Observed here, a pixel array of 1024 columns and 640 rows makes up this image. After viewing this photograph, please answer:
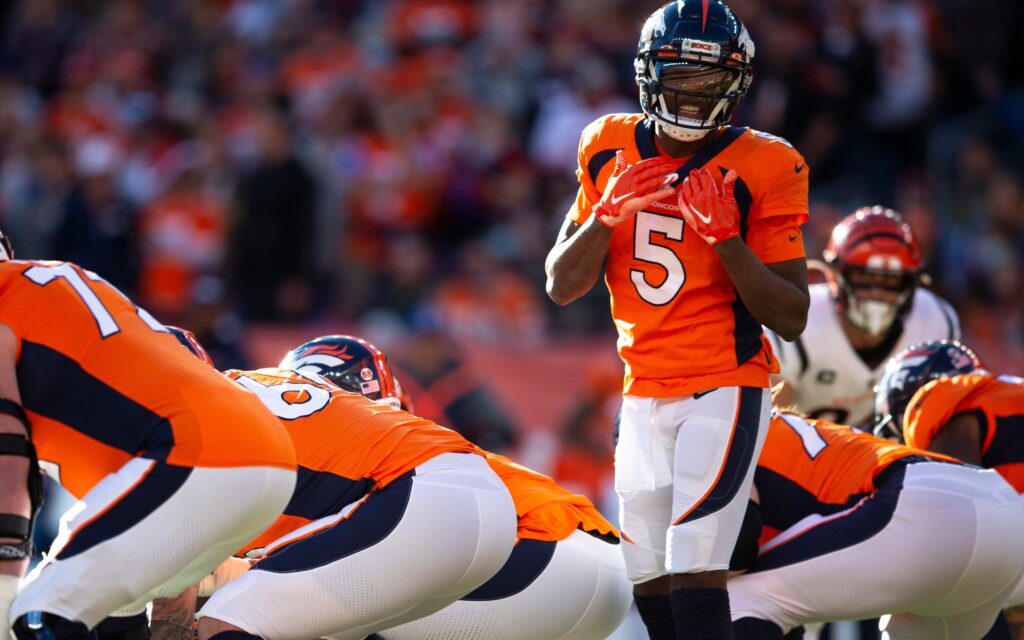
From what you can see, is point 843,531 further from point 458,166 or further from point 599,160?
point 458,166

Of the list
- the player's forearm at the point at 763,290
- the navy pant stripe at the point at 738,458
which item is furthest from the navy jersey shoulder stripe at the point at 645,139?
the navy pant stripe at the point at 738,458

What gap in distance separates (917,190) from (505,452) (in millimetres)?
3301

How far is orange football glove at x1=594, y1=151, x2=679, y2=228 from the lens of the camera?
13.0 ft

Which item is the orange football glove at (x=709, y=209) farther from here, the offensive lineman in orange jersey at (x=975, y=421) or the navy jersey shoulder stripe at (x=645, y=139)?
the offensive lineman in orange jersey at (x=975, y=421)

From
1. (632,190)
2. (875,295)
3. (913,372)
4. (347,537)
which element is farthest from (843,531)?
(875,295)

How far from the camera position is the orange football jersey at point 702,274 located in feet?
13.3

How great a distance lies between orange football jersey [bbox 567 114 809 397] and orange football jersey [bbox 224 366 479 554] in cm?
65

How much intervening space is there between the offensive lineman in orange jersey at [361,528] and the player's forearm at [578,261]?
1.72 feet

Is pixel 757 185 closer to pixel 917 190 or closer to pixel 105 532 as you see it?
pixel 105 532

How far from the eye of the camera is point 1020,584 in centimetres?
470

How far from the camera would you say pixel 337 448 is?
4.00m

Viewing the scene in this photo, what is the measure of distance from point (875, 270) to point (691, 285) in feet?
6.61

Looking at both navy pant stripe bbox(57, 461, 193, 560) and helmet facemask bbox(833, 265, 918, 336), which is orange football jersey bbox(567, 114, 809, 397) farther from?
helmet facemask bbox(833, 265, 918, 336)

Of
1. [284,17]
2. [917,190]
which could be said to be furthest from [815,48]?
[284,17]
